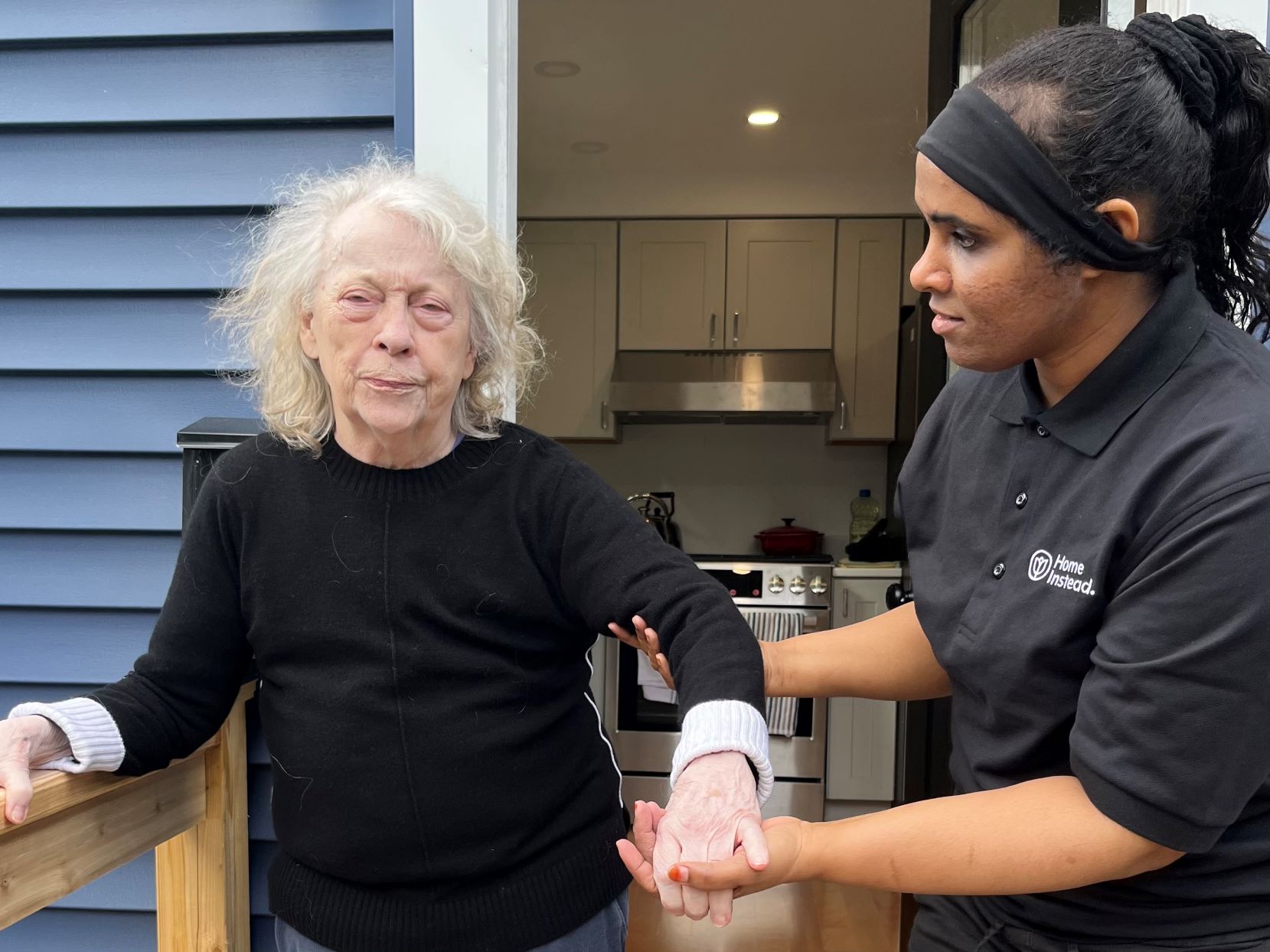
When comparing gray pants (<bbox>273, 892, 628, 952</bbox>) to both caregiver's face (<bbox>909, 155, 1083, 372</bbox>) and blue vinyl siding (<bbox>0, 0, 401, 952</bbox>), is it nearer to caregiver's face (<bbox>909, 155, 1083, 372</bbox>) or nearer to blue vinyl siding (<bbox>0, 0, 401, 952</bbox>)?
blue vinyl siding (<bbox>0, 0, 401, 952</bbox>)

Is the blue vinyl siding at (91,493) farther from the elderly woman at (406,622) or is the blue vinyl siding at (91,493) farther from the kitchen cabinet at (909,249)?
the kitchen cabinet at (909,249)

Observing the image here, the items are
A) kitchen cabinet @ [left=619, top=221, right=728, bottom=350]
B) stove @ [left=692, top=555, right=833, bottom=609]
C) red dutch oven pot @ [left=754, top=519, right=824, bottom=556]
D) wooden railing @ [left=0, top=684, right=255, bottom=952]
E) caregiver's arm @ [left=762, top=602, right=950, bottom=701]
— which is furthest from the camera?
kitchen cabinet @ [left=619, top=221, right=728, bottom=350]

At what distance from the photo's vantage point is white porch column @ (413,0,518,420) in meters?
1.54

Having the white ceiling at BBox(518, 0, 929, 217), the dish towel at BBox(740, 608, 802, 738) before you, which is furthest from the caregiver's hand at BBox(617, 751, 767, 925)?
the dish towel at BBox(740, 608, 802, 738)

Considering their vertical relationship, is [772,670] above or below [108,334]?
below

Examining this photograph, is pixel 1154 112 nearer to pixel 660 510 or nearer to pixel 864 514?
pixel 660 510

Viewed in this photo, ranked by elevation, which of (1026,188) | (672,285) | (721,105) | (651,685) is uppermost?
(721,105)

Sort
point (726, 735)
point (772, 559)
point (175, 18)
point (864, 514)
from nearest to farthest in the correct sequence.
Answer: point (726, 735), point (175, 18), point (772, 559), point (864, 514)

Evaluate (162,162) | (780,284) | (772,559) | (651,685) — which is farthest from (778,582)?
(162,162)

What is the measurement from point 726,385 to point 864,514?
101cm

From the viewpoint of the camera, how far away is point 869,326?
16.8 ft

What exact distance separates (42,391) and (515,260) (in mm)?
918

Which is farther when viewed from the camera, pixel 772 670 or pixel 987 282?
pixel 772 670

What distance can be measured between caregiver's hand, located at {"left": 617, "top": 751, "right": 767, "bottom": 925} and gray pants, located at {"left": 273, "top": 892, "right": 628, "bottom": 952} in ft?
0.82
